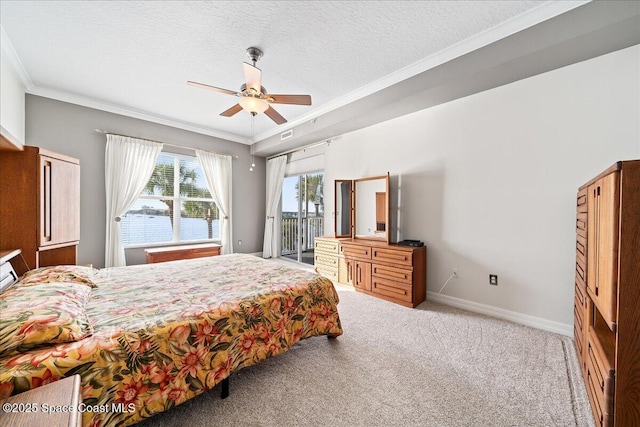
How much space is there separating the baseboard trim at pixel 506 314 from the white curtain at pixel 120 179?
467 cm

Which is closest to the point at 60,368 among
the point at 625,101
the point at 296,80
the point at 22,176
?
the point at 22,176

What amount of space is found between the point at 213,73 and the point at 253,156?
285 cm

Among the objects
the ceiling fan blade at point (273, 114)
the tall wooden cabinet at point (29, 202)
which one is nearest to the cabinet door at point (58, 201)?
the tall wooden cabinet at point (29, 202)

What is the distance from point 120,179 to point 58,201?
6.12 ft

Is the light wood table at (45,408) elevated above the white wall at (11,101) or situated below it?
below

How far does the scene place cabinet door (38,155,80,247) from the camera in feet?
6.72

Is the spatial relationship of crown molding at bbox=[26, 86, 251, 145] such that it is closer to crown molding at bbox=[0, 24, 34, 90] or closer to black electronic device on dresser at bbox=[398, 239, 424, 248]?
crown molding at bbox=[0, 24, 34, 90]

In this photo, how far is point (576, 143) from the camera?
2.30m

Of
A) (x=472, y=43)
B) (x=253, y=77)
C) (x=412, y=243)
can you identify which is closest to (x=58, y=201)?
(x=253, y=77)

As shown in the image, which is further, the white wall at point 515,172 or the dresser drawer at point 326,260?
the dresser drawer at point 326,260

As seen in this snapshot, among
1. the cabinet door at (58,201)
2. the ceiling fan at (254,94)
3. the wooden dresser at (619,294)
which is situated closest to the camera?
the wooden dresser at (619,294)

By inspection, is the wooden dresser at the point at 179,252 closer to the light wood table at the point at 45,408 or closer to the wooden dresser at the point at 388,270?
the wooden dresser at the point at 388,270

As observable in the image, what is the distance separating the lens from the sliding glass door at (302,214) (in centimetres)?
502

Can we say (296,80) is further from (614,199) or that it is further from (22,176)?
(614,199)
